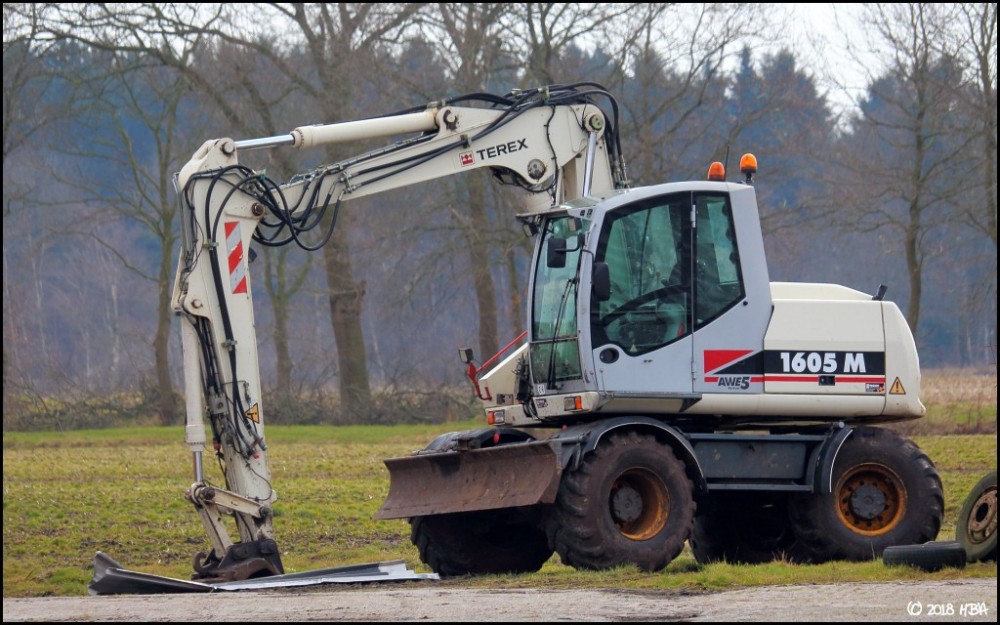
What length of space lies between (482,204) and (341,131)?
20.0 meters

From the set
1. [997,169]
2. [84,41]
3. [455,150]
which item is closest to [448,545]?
[455,150]

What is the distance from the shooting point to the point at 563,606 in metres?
9.26

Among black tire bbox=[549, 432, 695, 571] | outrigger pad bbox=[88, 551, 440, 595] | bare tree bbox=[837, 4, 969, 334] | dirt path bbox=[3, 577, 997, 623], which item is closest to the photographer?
dirt path bbox=[3, 577, 997, 623]

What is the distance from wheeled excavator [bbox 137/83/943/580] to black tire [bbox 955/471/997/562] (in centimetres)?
166

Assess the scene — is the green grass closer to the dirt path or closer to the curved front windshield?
the dirt path

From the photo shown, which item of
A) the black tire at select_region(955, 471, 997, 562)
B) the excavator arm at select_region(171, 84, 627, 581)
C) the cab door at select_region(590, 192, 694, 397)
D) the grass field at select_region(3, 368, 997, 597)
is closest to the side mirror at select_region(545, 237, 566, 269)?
the cab door at select_region(590, 192, 694, 397)

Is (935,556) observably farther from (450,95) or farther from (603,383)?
(450,95)

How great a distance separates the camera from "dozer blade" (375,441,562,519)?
1191 centimetres

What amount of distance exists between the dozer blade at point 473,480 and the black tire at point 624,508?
0.23m

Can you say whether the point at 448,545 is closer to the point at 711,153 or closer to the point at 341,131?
the point at 341,131

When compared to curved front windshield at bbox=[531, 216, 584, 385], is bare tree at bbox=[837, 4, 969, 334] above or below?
above

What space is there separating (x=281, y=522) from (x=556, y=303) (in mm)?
6085

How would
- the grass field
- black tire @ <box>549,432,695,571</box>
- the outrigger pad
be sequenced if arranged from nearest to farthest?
the outrigger pad → the grass field → black tire @ <box>549,432,695,571</box>

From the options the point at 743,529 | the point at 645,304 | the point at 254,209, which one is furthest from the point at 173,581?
the point at 743,529
